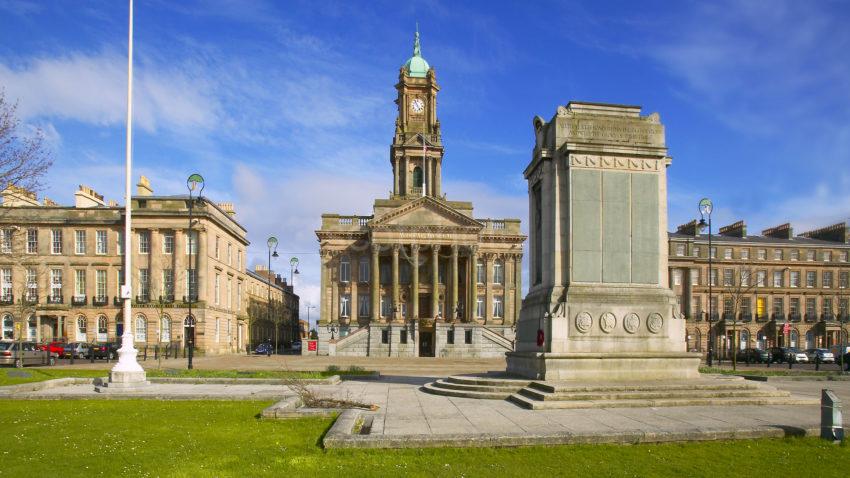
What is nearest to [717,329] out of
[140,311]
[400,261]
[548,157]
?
[400,261]

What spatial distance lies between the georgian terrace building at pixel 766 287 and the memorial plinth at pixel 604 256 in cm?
6970

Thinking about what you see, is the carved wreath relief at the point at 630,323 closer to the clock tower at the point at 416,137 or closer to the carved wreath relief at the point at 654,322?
the carved wreath relief at the point at 654,322

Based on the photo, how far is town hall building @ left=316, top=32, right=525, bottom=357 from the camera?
73.1m

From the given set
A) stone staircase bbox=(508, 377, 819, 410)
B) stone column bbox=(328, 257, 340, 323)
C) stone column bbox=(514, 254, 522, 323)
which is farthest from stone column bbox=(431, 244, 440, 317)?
stone staircase bbox=(508, 377, 819, 410)

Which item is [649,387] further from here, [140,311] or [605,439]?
[140,311]

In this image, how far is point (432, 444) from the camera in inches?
420

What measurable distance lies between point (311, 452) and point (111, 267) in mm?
60028

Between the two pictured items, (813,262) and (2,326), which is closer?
(2,326)

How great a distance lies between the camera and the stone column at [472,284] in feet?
250

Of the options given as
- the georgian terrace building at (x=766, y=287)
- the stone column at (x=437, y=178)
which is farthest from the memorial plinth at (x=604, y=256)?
the georgian terrace building at (x=766, y=287)

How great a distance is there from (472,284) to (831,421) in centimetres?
6568

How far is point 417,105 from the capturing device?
90375 mm

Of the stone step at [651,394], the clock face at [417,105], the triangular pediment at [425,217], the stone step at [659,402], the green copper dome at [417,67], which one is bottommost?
the stone step at [659,402]

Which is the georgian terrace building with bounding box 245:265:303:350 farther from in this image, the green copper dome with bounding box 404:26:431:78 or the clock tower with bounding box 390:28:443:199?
the green copper dome with bounding box 404:26:431:78
